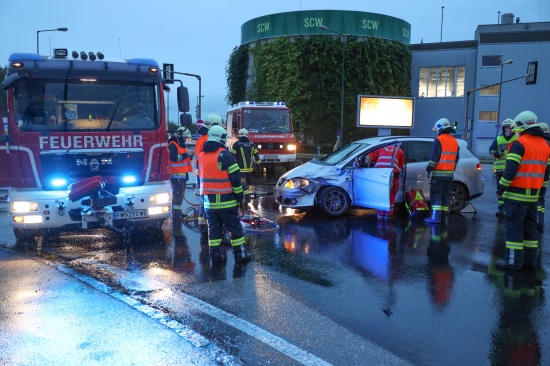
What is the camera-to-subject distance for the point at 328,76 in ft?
121

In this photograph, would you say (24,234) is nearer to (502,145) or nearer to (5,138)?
(5,138)

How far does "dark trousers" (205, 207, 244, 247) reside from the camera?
250 inches

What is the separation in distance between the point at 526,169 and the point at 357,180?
3.97 meters

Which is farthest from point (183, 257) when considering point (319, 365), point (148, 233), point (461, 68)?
point (461, 68)

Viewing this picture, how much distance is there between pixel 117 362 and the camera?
3.66 meters

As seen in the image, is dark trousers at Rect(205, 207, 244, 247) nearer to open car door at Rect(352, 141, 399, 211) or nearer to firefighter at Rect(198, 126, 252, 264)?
firefighter at Rect(198, 126, 252, 264)

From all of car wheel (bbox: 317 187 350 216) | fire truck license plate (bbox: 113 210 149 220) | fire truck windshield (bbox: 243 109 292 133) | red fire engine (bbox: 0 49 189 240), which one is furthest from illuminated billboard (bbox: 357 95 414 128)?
fire truck license plate (bbox: 113 210 149 220)

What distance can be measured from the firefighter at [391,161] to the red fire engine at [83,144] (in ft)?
13.8

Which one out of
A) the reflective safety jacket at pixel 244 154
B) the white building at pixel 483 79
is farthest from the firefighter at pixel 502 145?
the white building at pixel 483 79

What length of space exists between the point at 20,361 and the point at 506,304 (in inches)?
178

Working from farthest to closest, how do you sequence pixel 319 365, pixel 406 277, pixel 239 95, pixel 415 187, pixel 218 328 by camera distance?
1. pixel 239 95
2. pixel 415 187
3. pixel 406 277
4. pixel 218 328
5. pixel 319 365

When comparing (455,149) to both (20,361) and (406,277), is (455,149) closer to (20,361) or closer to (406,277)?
(406,277)

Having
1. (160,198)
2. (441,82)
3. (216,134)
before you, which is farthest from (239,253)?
(441,82)

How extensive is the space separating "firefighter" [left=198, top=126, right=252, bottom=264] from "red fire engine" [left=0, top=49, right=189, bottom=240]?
1669mm
